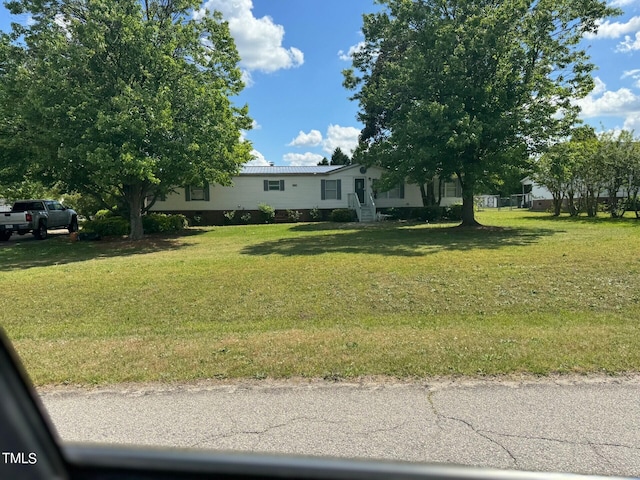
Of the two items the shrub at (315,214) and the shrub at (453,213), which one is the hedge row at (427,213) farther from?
the shrub at (315,214)

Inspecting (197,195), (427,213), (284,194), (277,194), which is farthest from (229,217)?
(427,213)

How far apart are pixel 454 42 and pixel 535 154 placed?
5854 mm

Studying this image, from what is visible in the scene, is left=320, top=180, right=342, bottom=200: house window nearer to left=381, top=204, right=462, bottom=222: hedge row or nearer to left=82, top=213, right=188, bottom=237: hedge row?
left=381, top=204, right=462, bottom=222: hedge row

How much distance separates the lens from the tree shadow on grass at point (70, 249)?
13.3 meters

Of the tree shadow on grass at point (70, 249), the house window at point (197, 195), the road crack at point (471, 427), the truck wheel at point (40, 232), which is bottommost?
the road crack at point (471, 427)

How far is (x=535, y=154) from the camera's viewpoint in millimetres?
18312

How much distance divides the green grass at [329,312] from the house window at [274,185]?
1510 centimetres

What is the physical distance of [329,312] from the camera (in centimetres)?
735

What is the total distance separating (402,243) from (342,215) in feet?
39.2

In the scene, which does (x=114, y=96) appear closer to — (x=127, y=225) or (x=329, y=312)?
(x=127, y=225)

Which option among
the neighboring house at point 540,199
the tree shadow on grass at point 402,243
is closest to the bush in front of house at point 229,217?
the tree shadow on grass at point 402,243

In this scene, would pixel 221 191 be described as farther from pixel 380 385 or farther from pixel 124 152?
pixel 380 385

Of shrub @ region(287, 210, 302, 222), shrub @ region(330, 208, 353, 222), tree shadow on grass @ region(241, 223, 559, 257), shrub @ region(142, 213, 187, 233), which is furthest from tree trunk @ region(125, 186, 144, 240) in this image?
shrub @ region(330, 208, 353, 222)

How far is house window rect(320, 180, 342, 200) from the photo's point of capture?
2867 cm
